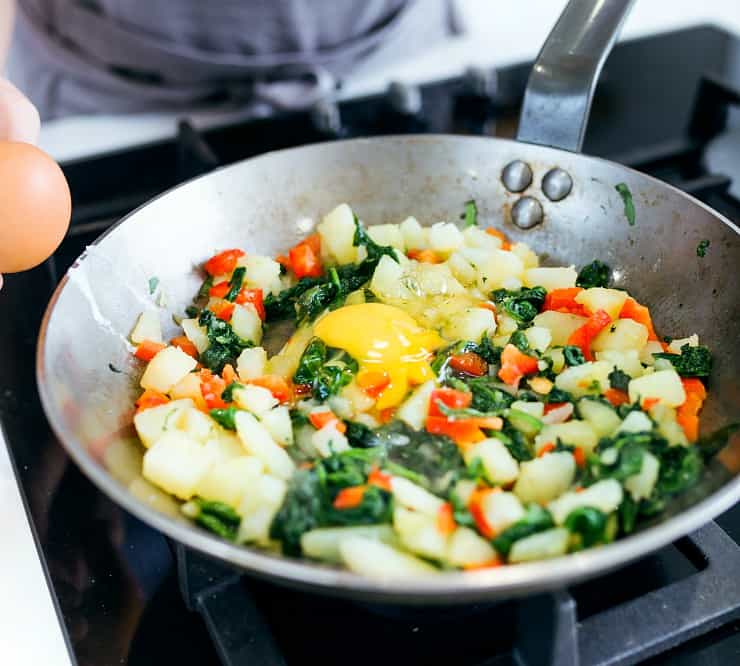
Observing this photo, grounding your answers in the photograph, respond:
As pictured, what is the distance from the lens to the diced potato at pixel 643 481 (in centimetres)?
101

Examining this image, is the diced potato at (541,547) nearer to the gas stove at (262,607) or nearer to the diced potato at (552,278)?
the gas stove at (262,607)

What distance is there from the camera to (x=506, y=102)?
2178mm

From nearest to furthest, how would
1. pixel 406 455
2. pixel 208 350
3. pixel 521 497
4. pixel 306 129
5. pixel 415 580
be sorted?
pixel 415 580 < pixel 521 497 < pixel 406 455 < pixel 208 350 < pixel 306 129

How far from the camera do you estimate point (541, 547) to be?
3.06 feet

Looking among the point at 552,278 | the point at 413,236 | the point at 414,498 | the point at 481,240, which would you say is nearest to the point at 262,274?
the point at 413,236

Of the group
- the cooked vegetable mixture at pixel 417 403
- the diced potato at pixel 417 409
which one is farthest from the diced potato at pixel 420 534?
the diced potato at pixel 417 409

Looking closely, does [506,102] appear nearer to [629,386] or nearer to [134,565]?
[629,386]

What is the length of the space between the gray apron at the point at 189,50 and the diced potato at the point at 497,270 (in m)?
0.81

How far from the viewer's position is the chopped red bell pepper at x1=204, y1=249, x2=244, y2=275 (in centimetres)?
149

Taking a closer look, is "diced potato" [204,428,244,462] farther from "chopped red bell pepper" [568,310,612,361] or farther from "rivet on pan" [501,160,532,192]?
"rivet on pan" [501,160,532,192]

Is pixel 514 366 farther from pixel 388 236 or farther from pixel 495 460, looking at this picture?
pixel 388 236

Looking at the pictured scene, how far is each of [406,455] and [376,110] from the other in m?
1.19

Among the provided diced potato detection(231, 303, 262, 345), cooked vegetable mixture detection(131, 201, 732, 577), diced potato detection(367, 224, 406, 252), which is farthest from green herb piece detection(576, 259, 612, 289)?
diced potato detection(231, 303, 262, 345)

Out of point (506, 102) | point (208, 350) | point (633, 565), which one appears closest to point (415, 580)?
point (633, 565)
